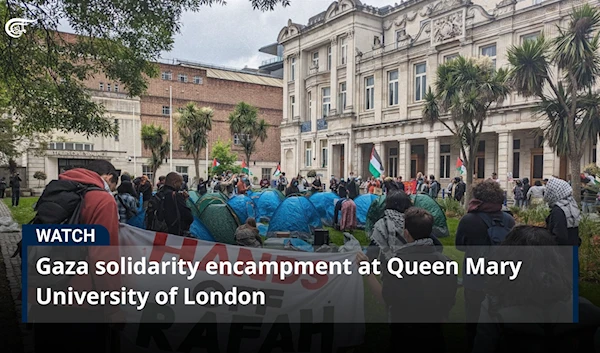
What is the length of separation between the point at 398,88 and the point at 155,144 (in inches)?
1039

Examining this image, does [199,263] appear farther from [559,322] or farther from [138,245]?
[559,322]

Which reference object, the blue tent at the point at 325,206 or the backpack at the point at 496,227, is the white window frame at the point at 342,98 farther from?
the backpack at the point at 496,227

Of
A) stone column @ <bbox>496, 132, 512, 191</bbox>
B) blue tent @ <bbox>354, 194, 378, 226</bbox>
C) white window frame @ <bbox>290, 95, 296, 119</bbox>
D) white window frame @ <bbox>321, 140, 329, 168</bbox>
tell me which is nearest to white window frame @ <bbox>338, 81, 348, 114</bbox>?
white window frame @ <bbox>321, 140, 329, 168</bbox>

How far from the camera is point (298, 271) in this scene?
15.0ft

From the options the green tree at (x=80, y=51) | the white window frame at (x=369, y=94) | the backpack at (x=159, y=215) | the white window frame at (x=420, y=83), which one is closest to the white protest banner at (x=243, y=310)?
the backpack at (x=159, y=215)

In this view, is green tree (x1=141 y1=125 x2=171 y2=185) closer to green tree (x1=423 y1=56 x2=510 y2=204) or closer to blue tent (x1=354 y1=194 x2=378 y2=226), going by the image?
green tree (x1=423 y1=56 x2=510 y2=204)

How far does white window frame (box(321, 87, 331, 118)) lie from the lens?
39556mm

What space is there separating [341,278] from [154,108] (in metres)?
51.9

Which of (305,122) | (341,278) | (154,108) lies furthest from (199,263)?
(154,108)

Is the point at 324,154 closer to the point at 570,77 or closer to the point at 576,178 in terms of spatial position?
the point at 570,77

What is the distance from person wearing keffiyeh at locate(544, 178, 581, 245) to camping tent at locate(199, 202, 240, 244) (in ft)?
23.2

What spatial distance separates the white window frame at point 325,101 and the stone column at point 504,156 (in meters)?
17.0

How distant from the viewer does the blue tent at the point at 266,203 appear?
15.1 m

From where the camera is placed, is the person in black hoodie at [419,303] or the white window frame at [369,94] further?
the white window frame at [369,94]
